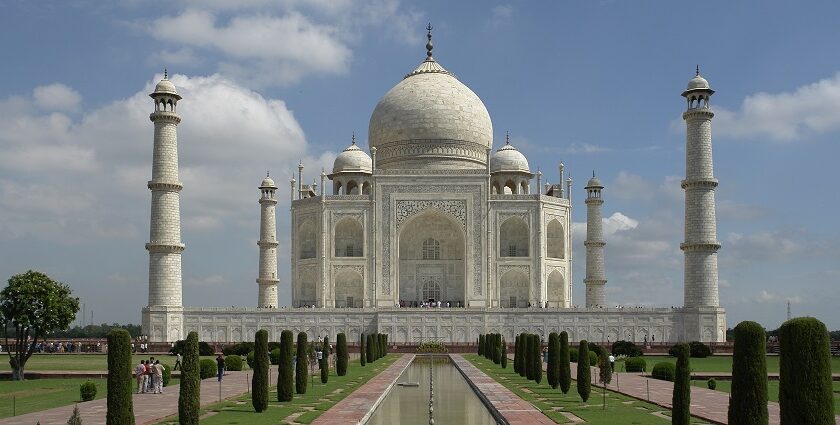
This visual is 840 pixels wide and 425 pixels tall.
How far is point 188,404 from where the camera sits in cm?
998

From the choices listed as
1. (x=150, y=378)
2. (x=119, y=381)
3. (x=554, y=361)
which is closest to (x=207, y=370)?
(x=150, y=378)

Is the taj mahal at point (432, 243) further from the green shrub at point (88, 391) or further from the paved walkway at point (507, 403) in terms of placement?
the green shrub at point (88, 391)

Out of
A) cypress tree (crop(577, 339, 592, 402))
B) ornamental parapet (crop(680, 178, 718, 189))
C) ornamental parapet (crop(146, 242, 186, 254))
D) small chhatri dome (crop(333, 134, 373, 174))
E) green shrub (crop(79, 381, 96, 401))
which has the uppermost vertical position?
small chhatri dome (crop(333, 134, 373, 174))

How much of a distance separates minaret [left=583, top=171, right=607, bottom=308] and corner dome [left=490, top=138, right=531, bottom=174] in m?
2.55

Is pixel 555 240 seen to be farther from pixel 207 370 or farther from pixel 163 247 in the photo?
pixel 207 370

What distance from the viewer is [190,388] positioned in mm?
10109

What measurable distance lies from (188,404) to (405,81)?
Answer: 2920 centimetres

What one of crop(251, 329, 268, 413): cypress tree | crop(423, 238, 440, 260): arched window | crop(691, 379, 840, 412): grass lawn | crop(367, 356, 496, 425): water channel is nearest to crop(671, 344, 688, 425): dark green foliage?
crop(367, 356, 496, 425): water channel

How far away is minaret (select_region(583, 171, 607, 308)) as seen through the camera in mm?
36125

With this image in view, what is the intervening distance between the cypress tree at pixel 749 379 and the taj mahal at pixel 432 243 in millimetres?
21085

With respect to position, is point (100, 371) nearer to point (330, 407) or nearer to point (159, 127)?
point (330, 407)

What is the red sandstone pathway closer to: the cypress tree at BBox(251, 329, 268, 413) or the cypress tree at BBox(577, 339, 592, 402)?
the cypress tree at BBox(251, 329, 268, 413)

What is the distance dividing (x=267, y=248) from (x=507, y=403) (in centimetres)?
2373

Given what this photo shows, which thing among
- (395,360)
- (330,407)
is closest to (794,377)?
(330,407)
